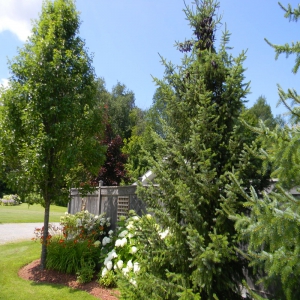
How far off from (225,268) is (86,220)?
17.2ft

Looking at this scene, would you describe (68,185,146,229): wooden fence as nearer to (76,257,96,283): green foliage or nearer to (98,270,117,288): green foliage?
(76,257,96,283): green foliage

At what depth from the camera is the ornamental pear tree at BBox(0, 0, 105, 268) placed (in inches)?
273

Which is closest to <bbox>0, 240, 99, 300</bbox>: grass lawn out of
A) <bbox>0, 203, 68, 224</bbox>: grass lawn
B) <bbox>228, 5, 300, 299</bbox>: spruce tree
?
<bbox>228, 5, 300, 299</bbox>: spruce tree

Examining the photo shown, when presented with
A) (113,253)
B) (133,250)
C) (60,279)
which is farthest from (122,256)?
(60,279)

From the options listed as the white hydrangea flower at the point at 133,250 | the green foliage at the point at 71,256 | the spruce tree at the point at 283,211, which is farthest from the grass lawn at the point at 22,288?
the spruce tree at the point at 283,211

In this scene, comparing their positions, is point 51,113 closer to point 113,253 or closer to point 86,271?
point 113,253

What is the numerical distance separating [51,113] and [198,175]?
459 cm

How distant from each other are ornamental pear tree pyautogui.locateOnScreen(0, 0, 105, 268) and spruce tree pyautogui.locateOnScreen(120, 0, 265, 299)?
3514 millimetres

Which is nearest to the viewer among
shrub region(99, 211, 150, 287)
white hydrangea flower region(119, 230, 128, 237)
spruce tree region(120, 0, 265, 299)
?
spruce tree region(120, 0, 265, 299)

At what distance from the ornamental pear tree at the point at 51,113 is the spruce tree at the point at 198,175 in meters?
3.51

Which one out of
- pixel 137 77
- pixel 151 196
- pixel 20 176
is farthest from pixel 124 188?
pixel 137 77

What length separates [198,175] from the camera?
3.52 metres

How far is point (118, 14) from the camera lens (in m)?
6.99

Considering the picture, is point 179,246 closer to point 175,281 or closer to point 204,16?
point 175,281
